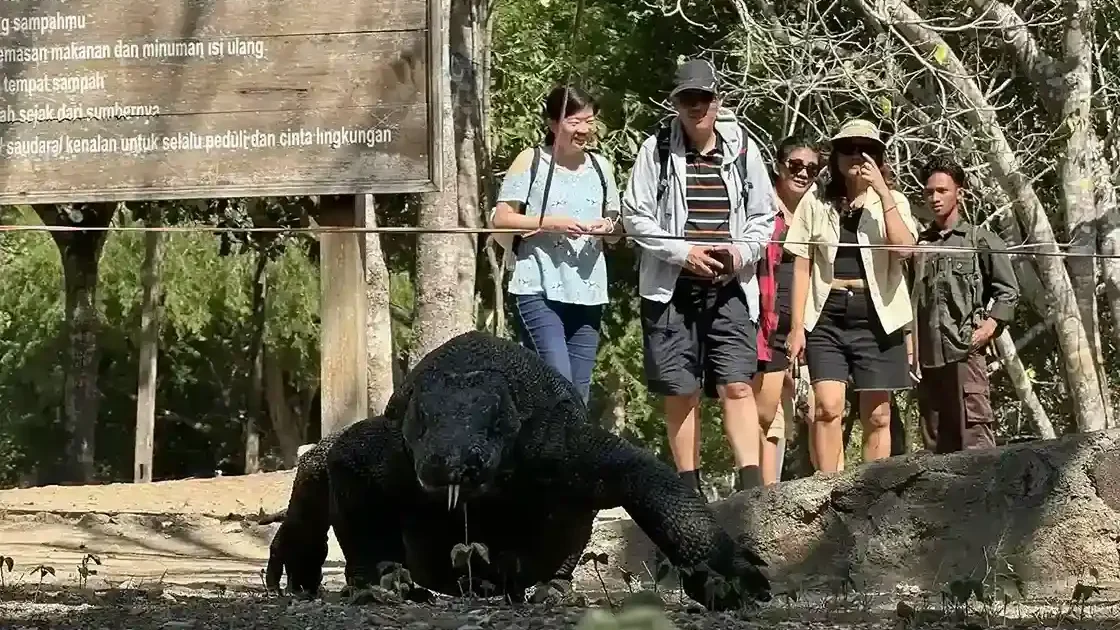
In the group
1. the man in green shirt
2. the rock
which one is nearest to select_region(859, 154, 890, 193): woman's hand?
the man in green shirt

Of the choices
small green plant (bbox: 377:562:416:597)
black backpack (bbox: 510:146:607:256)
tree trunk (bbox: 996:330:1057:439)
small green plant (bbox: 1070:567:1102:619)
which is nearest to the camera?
small green plant (bbox: 1070:567:1102:619)

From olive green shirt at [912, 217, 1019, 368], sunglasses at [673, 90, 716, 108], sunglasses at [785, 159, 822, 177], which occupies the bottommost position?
olive green shirt at [912, 217, 1019, 368]

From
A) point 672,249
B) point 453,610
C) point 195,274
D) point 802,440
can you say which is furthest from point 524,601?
point 195,274

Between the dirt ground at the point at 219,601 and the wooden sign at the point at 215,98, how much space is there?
1.69 m

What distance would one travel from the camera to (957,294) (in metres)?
8.06

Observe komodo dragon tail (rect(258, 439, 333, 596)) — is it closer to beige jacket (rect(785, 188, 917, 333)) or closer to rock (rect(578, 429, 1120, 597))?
rock (rect(578, 429, 1120, 597))

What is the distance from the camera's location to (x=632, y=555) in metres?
6.44

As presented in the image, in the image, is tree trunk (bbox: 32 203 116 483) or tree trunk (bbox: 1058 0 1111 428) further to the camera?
tree trunk (bbox: 32 203 116 483)

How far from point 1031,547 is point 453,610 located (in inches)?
90.3

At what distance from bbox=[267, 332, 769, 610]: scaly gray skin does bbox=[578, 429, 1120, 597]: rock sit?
1051mm

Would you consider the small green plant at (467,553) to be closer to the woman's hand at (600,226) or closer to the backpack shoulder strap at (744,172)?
the woman's hand at (600,226)

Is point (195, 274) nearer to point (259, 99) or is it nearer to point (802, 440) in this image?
point (802, 440)

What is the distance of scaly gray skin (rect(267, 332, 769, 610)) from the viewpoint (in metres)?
4.50

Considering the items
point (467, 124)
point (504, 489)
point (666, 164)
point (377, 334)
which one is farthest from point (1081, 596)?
point (467, 124)
